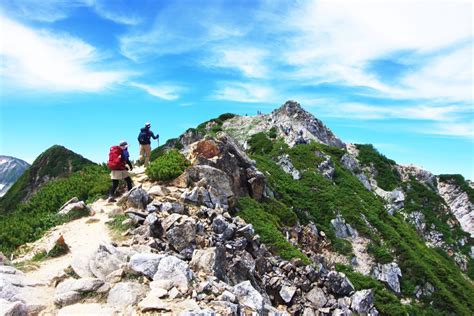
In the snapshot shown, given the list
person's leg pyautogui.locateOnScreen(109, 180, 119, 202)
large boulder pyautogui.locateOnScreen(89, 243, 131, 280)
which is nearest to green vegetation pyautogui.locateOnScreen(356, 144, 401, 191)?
person's leg pyautogui.locateOnScreen(109, 180, 119, 202)

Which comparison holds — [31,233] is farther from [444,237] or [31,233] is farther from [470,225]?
[470,225]

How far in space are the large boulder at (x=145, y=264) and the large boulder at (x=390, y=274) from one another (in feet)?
92.1

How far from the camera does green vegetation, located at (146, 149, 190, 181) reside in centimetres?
2285

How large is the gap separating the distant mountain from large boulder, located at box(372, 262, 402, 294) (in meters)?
88.9

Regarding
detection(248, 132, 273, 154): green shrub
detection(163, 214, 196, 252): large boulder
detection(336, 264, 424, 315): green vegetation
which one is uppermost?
detection(248, 132, 273, 154): green shrub

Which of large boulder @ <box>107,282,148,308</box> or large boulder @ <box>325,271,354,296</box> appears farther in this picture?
large boulder @ <box>325,271,354,296</box>

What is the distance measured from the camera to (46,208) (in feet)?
72.7

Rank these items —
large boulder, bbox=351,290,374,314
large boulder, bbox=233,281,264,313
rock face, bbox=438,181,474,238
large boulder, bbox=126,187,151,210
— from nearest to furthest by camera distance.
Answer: large boulder, bbox=233,281,264,313, large boulder, bbox=126,187,151,210, large boulder, bbox=351,290,374,314, rock face, bbox=438,181,474,238

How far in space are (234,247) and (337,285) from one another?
329 inches

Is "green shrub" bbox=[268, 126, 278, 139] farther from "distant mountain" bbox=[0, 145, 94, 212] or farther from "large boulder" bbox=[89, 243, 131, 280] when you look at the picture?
"distant mountain" bbox=[0, 145, 94, 212]

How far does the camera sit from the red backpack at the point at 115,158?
20.1m

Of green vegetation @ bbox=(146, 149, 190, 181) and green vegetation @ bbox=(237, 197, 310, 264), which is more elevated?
green vegetation @ bbox=(146, 149, 190, 181)

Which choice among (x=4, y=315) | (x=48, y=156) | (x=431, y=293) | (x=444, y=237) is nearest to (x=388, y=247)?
(x=431, y=293)

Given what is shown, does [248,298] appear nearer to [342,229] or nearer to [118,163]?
[118,163]
